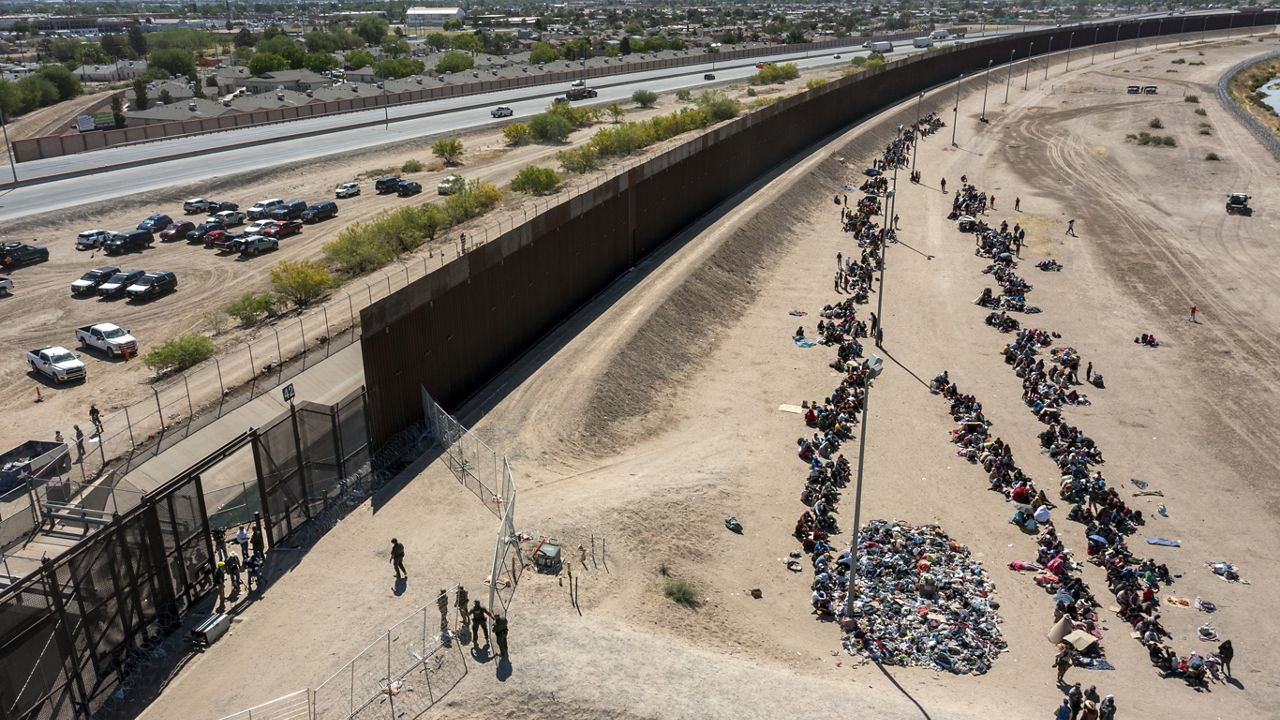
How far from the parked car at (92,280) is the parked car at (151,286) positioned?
1823mm

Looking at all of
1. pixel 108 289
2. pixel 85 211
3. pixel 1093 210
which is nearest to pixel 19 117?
pixel 85 211

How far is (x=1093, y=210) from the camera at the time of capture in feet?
201

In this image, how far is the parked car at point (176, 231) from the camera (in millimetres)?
52562

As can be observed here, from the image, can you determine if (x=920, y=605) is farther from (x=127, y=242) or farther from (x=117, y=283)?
(x=127, y=242)

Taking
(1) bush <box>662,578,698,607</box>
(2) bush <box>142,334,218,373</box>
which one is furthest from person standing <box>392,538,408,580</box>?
(2) bush <box>142,334,218,373</box>

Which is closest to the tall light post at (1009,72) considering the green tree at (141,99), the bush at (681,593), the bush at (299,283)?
the bush at (299,283)

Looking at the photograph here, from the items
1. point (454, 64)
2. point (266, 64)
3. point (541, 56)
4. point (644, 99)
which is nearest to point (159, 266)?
point (644, 99)

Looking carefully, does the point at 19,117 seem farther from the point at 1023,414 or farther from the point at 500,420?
the point at 1023,414

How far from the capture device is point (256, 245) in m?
49.7

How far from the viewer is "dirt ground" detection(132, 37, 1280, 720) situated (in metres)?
17.2

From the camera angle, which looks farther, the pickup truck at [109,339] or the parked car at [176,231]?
the parked car at [176,231]

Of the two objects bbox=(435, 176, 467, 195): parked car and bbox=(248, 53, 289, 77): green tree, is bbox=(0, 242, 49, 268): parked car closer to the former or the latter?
bbox=(435, 176, 467, 195): parked car

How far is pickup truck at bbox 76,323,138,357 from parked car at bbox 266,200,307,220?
18.7m

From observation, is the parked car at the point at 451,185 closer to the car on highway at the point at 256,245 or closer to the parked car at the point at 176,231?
the car on highway at the point at 256,245
